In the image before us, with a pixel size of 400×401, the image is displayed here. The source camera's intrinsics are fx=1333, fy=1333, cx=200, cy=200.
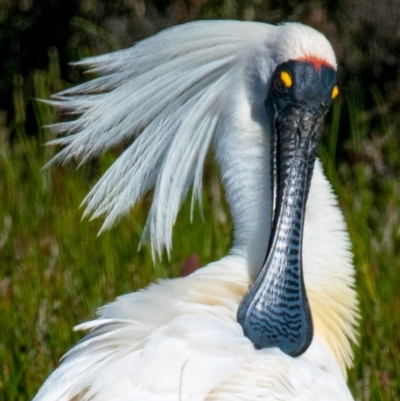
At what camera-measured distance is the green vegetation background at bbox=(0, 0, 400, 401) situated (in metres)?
5.51

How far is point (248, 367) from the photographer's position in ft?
12.7

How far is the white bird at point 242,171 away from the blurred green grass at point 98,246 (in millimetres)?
779

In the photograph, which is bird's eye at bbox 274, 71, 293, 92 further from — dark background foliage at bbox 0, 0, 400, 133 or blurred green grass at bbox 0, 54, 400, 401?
dark background foliage at bbox 0, 0, 400, 133

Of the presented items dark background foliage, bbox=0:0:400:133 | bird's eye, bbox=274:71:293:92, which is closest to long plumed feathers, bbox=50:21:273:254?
bird's eye, bbox=274:71:293:92

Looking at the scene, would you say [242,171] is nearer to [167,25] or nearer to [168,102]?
[168,102]

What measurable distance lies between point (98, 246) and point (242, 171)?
1976 millimetres

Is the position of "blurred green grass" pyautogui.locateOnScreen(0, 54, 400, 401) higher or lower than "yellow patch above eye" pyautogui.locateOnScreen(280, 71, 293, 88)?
lower

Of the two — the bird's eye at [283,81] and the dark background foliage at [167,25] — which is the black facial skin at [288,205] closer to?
the bird's eye at [283,81]

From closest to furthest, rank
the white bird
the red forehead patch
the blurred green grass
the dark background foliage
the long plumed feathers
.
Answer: the white bird < the red forehead patch < the long plumed feathers < the blurred green grass < the dark background foliage

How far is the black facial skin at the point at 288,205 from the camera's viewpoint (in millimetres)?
4305

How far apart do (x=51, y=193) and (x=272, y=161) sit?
293cm

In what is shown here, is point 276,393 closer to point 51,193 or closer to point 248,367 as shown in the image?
point 248,367

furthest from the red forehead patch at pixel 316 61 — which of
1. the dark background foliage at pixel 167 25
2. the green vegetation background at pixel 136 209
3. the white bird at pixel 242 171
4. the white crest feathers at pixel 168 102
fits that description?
the dark background foliage at pixel 167 25

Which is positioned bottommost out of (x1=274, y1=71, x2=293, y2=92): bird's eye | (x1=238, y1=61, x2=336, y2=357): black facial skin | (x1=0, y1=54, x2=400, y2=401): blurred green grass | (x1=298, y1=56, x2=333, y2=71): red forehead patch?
(x1=0, y1=54, x2=400, y2=401): blurred green grass
